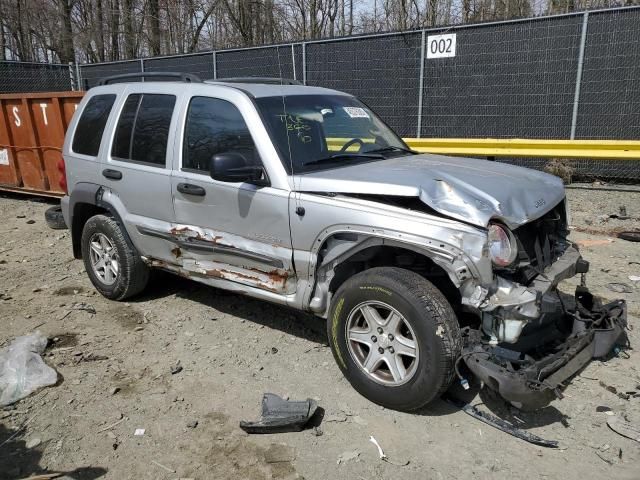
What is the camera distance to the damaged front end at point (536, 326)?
2928 mm

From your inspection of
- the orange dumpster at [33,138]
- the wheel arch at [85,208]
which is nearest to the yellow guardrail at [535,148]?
the wheel arch at [85,208]

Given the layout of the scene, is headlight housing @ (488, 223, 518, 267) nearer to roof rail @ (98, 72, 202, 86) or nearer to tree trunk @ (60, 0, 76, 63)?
roof rail @ (98, 72, 202, 86)

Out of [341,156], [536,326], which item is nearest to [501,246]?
[536,326]

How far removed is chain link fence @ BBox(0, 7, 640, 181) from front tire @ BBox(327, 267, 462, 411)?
25.7 feet

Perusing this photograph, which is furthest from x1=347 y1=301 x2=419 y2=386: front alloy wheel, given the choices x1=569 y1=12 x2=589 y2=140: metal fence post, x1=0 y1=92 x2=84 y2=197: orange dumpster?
x1=569 y1=12 x2=589 y2=140: metal fence post

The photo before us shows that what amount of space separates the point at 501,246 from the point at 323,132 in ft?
5.59

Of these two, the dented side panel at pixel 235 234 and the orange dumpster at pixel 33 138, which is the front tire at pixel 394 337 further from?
the orange dumpster at pixel 33 138

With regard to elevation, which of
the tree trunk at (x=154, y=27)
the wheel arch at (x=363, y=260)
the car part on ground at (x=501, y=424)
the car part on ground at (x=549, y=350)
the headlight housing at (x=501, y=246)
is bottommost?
the car part on ground at (x=501, y=424)

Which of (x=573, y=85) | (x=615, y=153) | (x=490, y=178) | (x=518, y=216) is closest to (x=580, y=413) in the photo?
(x=518, y=216)

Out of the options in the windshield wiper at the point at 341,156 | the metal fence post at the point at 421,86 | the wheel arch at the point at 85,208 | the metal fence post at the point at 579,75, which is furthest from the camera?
the metal fence post at the point at 421,86

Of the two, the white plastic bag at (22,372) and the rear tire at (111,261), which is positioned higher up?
the rear tire at (111,261)

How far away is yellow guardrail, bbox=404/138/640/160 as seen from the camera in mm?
8422

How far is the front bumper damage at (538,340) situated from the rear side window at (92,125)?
12.3ft

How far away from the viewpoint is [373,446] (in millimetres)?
3082
